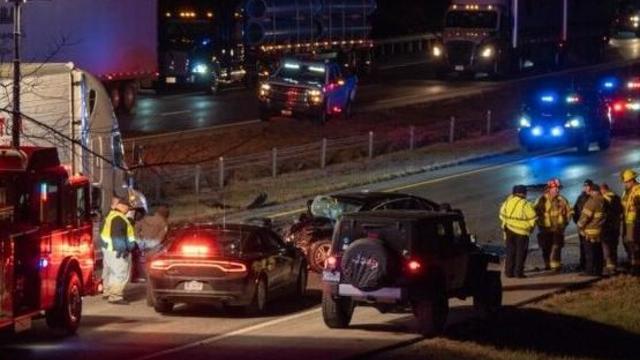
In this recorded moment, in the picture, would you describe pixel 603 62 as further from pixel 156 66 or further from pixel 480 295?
pixel 480 295

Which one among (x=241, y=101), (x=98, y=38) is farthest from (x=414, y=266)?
(x=241, y=101)

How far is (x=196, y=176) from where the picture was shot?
3588cm

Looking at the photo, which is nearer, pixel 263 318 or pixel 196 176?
pixel 263 318

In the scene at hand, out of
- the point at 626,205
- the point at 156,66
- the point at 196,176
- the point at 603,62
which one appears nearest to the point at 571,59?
the point at 603,62

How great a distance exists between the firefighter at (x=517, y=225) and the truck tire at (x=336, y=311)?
6106 millimetres

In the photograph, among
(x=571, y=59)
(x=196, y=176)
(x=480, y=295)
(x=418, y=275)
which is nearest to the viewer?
(x=418, y=275)

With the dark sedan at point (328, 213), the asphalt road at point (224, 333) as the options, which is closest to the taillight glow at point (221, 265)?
the asphalt road at point (224, 333)

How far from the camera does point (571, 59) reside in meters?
75.4

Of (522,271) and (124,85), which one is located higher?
(124,85)

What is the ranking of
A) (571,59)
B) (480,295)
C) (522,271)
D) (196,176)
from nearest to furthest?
1. (480,295)
2. (522,271)
3. (196,176)
4. (571,59)

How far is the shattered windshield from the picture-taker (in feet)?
86.7

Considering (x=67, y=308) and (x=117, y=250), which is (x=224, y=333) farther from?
(x=117, y=250)

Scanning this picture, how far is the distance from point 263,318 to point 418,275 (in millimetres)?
3079

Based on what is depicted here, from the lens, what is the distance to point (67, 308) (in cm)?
1952
